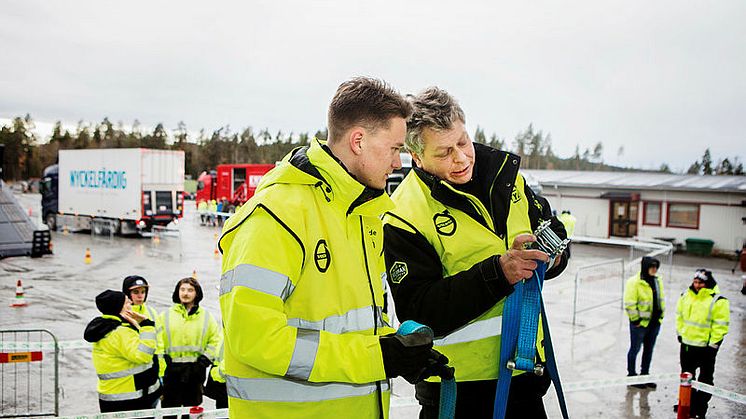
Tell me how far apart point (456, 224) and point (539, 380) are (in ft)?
2.65

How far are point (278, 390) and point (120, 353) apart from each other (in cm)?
410

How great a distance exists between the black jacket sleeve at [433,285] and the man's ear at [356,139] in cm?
68

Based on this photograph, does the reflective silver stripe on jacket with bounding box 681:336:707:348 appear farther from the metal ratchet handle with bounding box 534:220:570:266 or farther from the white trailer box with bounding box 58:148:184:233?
the white trailer box with bounding box 58:148:184:233

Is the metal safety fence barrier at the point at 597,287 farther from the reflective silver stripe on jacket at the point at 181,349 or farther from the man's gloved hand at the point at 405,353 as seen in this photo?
the man's gloved hand at the point at 405,353

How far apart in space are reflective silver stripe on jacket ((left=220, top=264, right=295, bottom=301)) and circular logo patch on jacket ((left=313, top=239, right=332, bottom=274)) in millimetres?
174

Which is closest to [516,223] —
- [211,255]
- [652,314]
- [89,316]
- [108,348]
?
[108,348]

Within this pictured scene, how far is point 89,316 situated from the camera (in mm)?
12359

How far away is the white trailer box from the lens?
26.0 m

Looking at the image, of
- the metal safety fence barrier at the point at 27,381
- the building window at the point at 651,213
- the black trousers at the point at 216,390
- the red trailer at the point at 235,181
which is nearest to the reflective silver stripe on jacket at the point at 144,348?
the black trousers at the point at 216,390

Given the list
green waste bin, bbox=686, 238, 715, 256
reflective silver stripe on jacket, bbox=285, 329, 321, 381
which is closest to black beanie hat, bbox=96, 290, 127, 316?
reflective silver stripe on jacket, bbox=285, 329, 321, 381

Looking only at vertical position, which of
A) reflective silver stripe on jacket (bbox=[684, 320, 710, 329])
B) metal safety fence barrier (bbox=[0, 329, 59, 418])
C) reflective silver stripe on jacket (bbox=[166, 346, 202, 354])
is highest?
reflective silver stripe on jacket (bbox=[166, 346, 202, 354])

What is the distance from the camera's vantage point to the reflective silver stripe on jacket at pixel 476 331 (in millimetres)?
2645

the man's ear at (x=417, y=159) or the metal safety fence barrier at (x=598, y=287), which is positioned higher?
the man's ear at (x=417, y=159)

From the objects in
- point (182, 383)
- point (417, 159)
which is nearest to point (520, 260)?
point (417, 159)
